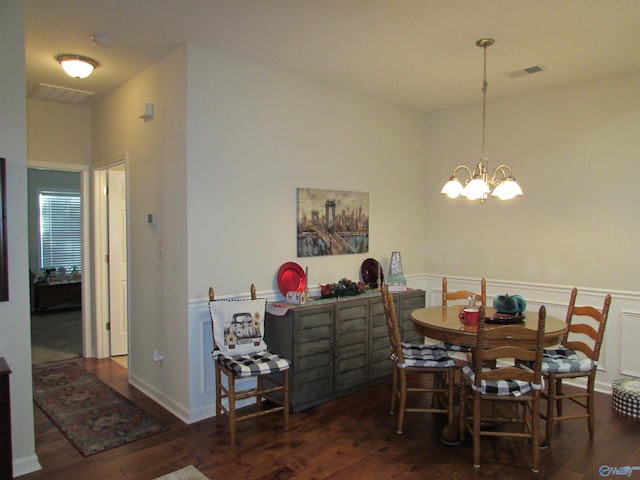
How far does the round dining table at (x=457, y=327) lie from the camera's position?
290 centimetres

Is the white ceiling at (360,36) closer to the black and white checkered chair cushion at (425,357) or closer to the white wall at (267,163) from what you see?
the white wall at (267,163)

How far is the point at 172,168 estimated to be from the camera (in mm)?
3484

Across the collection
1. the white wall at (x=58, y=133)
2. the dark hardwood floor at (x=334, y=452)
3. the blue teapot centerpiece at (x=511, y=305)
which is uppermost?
the white wall at (x=58, y=133)

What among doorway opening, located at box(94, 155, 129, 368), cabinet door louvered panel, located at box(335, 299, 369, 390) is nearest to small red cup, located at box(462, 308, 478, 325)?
cabinet door louvered panel, located at box(335, 299, 369, 390)

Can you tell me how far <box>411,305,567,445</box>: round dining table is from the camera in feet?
9.52

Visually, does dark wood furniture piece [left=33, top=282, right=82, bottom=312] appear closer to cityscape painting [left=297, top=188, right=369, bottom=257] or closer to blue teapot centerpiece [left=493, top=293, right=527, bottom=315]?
cityscape painting [left=297, top=188, right=369, bottom=257]

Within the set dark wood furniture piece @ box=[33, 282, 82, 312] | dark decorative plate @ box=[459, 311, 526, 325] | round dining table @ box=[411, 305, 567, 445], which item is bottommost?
dark wood furniture piece @ box=[33, 282, 82, 312]

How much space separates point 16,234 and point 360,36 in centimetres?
253

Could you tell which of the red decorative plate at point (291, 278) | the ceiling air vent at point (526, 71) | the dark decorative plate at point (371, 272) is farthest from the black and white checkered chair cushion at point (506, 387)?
the ceiling air vent at point (526, 71)

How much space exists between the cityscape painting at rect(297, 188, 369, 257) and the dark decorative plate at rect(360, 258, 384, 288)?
13cm

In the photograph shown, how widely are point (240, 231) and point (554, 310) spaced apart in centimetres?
310

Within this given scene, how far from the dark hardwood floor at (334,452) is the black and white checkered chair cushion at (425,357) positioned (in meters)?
0.49

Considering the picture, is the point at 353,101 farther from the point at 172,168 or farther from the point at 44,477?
the point at 44,477

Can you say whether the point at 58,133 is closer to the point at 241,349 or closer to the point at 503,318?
the point at 241,349
